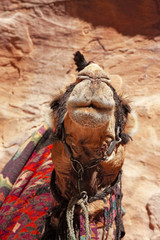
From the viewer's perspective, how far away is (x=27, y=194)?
1.61m

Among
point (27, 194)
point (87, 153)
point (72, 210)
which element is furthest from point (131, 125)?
point (27, 194)

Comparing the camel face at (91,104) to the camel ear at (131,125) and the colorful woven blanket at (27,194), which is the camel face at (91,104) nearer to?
the camel ear at (131,125)

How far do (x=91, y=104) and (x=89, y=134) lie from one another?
112 mm

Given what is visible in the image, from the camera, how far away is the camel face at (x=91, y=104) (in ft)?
2.80

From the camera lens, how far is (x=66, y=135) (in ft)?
3.28

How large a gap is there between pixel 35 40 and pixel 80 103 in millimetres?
1913

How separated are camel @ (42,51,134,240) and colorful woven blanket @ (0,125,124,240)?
0.20 ft

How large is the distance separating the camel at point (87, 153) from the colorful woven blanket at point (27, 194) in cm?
6

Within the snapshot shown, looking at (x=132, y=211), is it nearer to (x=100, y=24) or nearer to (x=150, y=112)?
(x=150, y=112)

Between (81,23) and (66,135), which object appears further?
(81,23)

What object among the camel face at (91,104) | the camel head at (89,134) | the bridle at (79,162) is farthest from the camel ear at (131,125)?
the camel face at (91,104)

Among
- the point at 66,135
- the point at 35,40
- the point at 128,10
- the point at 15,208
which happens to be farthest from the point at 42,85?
the point at 66,135

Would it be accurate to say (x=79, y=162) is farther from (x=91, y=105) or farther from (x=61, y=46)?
(x=61, y=46)

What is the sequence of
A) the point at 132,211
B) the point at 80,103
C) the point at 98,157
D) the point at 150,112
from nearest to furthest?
the point at 80,103, the point at 98,157, the point at 132,211, the point at 150,112
